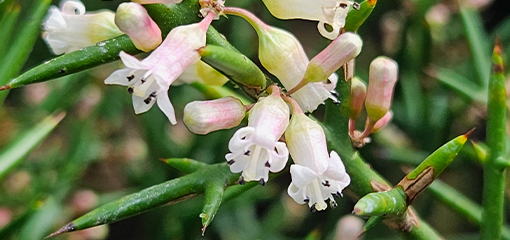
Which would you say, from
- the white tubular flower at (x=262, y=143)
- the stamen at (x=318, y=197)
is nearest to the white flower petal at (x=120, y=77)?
the white tubular flower at (x=262, y=143)

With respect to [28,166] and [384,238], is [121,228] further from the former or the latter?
[384,238]

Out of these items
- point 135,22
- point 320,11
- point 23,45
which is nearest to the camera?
point 135,22

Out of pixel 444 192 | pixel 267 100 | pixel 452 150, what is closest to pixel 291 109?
pixel 267 100

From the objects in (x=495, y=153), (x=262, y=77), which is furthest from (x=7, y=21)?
(x=495, y=153)

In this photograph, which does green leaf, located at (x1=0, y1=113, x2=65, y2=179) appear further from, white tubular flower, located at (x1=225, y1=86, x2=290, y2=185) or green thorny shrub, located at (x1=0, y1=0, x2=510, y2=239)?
white tubular flower, located at (x1=225, y1=86, x2=290, y2=185)

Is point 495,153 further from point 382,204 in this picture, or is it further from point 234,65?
point 234,65

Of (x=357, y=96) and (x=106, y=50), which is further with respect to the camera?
(x=357, y=96)

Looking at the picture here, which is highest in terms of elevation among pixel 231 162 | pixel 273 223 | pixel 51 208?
pixel 231 162
